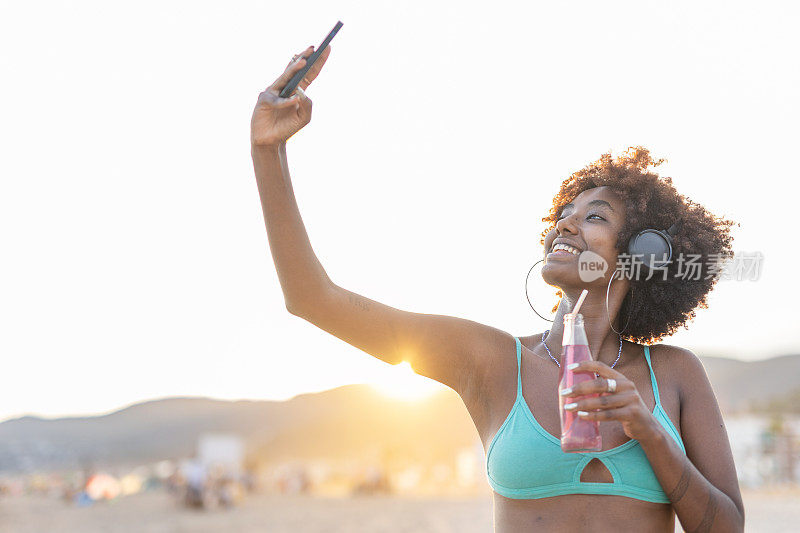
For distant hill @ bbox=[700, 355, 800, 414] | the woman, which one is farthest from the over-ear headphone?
distant hill @ bbox=[700, 355, 800, 414]

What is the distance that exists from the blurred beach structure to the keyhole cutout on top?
17.5 metres

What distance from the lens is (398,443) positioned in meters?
74.6

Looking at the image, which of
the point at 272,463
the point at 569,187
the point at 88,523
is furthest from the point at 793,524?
the point at 272,463

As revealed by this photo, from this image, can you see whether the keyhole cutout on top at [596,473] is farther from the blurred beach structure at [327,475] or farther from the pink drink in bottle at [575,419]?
the blurred beach structure at [327,475]

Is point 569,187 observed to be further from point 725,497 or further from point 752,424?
point 752,424

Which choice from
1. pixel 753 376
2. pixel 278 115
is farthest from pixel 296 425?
pixel 278 115

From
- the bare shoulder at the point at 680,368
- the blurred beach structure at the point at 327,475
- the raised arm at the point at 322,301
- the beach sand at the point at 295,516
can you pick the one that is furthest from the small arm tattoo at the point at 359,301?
the blurred beach structure at the point at 327,475

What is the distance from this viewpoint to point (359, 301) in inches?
96.8

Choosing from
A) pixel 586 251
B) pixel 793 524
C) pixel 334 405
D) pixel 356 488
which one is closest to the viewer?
pixel 586 251

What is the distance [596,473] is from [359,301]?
809mm

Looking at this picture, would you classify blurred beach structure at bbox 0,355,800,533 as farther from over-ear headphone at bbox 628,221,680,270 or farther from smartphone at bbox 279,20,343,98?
smartphone at bbox 279,20,343,98

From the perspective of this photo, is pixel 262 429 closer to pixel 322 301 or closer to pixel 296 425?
pixel 296 425

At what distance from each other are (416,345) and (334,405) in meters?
103

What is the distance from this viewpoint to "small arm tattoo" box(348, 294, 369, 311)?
8.03ft
